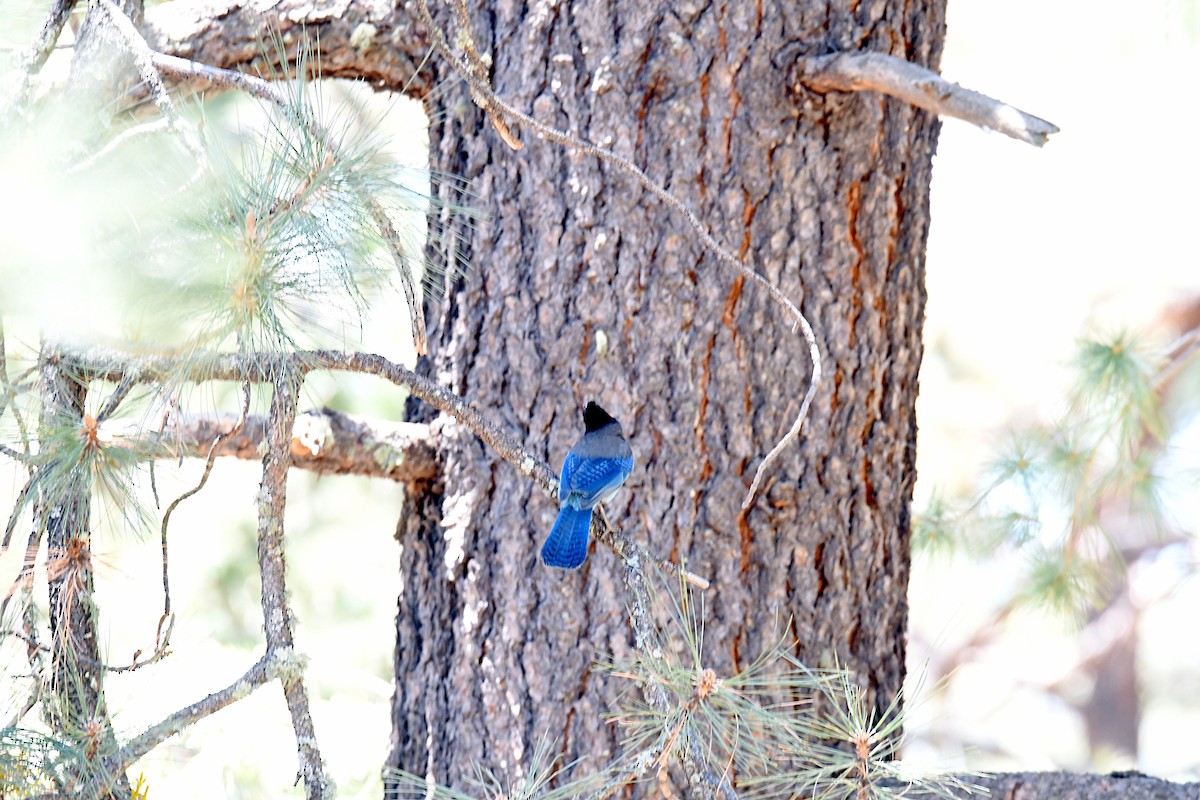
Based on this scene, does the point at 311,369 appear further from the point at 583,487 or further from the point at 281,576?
the point at 583,487

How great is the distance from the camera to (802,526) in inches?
83.7

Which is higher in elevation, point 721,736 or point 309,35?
point 309,35

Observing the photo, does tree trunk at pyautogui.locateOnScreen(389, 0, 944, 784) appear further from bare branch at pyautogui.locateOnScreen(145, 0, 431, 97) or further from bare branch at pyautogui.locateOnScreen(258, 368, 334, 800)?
bare branch at pyautogui.locateOnScreen(258, 368, 334, 800)

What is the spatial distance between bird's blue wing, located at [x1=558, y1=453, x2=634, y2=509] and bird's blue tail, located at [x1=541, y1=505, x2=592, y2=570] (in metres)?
0.02

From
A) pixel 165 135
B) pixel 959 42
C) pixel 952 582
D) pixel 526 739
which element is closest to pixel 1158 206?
pixel 959 42

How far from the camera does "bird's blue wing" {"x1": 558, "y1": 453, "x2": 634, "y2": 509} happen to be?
1854mm

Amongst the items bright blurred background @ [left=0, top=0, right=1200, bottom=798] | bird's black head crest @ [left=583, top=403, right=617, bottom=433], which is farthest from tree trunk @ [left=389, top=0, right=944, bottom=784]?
bright blurred background @ [left=0, top=0, right=1200, bottom=798]

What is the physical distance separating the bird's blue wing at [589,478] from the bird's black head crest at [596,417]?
3.3 inches

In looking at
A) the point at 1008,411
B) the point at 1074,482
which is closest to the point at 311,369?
the point at 1074,482

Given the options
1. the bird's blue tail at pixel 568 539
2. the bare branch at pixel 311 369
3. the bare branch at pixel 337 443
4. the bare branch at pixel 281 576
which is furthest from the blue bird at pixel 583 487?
the bare branch at pixel 281 576

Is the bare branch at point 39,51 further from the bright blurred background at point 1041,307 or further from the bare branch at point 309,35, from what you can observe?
the bright blurred background at point 1041,307

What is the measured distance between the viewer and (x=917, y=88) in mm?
1882

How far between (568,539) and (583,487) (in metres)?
0.09

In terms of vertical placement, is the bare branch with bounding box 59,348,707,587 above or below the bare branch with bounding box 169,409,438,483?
below
